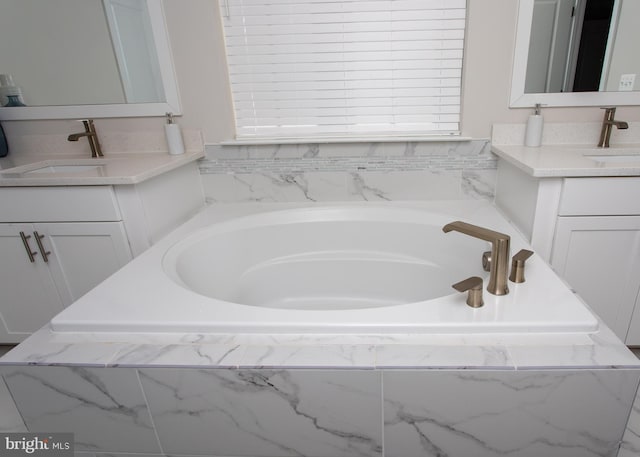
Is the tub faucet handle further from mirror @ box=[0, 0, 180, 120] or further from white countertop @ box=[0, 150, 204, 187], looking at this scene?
mirror @ box=[0, 0, 180, 120]

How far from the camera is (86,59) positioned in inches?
77.6

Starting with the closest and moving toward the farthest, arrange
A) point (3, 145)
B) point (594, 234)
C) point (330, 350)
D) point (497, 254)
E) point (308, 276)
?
point (330, 350), point (497, 254), point (594, 234), point (308, 276), point (3, 145)

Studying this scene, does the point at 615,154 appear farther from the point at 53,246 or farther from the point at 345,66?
the point at 53,246

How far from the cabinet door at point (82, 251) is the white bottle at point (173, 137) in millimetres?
538

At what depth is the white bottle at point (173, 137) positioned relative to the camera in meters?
1.93

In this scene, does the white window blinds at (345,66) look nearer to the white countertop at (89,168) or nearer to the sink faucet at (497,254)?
the white countertop at (89,168)

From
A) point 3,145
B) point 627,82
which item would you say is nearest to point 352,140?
point 627,82

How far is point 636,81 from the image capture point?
1.75 metres

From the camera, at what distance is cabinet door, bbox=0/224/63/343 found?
1.69 metres

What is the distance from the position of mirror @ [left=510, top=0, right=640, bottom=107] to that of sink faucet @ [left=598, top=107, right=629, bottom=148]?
8 cm

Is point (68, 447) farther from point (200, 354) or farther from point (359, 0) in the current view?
point (359, 0)

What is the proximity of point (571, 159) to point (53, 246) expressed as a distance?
7.16ft

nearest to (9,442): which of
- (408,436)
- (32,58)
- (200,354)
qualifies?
(200,354)

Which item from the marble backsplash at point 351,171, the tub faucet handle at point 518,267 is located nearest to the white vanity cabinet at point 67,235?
the marble backsplash at point 351,171
